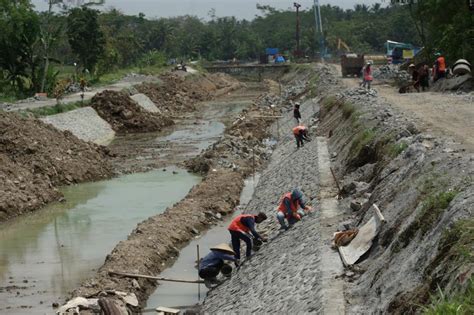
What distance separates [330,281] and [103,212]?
58.1 feet

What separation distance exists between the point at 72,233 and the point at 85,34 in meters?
54.1

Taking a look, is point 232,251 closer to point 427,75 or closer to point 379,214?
point 379,214

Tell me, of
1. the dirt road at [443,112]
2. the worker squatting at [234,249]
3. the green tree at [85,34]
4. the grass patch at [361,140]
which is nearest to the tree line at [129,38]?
the green tree at [85,34]

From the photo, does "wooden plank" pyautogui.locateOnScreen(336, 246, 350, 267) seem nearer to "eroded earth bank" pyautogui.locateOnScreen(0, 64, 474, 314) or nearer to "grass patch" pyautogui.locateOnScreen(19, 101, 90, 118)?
"eroded earth bank" pyautogui.locateOnScreen(0, 64, 474, 314)

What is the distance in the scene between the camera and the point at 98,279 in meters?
19.8

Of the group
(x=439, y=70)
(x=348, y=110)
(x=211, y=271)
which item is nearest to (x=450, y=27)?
(x=439, y=70)

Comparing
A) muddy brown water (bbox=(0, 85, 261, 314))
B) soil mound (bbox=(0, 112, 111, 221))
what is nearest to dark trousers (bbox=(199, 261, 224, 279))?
muddy brown water (bbox=(0, 85, 261, 314))

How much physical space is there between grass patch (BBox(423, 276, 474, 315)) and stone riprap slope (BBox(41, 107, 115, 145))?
40235 mm

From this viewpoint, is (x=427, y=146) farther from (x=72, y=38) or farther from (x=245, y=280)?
(x=72, y=38)

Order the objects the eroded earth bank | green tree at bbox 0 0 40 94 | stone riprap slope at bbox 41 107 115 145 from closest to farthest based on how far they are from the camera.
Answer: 1. the eroded earth bank
2. stone riprap slope at bbox 41 107 115 145
3. green tree at bbox 0 0 40 94

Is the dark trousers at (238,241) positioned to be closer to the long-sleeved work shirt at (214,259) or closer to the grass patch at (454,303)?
the long-sleeved work shirt at (214,259)

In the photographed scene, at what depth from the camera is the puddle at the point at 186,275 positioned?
19.3m

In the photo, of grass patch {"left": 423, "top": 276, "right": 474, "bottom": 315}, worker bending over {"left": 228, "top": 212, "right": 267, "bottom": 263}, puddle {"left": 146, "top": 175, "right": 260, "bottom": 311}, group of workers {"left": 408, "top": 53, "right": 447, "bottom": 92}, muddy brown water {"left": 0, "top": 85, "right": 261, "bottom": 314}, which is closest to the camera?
grass patch {"left": 423, "top": 276, "right": 474, "bottom": 315}

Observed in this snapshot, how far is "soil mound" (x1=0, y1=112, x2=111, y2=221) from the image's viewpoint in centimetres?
3114
